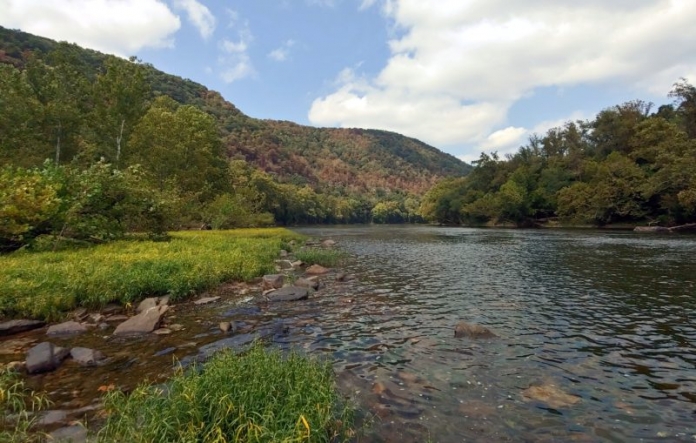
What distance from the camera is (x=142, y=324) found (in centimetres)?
1291

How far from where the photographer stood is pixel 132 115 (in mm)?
51719

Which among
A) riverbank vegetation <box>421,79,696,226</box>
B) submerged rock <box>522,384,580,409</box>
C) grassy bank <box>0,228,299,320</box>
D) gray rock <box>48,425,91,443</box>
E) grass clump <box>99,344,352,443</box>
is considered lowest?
submerged rock <box>522,384,580,409</box>

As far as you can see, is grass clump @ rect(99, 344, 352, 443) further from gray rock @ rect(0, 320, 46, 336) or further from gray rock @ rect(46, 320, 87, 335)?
gray rock @ rect(0, 320, 46, 336)

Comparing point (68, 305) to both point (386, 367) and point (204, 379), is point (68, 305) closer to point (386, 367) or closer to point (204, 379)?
point (204, 379)

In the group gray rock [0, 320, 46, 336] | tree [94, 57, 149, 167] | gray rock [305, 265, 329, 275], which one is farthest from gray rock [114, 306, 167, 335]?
tree [94, 57, 149, 167]

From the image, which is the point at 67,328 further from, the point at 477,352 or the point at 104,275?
the point at 477,352

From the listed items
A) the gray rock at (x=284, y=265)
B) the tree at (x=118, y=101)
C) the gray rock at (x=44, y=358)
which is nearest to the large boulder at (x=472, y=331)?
the gray rock at (x=44, y=358)

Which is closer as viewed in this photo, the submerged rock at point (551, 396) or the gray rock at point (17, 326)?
the submerged rock at point (551, 396)

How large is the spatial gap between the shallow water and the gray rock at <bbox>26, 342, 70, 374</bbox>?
0.24m

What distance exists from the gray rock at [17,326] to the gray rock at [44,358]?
3.55 meters

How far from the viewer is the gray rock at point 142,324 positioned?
12.6m

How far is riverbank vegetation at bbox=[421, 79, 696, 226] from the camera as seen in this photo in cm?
7056

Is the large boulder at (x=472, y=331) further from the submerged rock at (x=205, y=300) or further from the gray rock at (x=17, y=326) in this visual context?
the gray rock at (x=17, y=326)

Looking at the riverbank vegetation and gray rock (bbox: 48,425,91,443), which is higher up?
the riverbank vegetation
